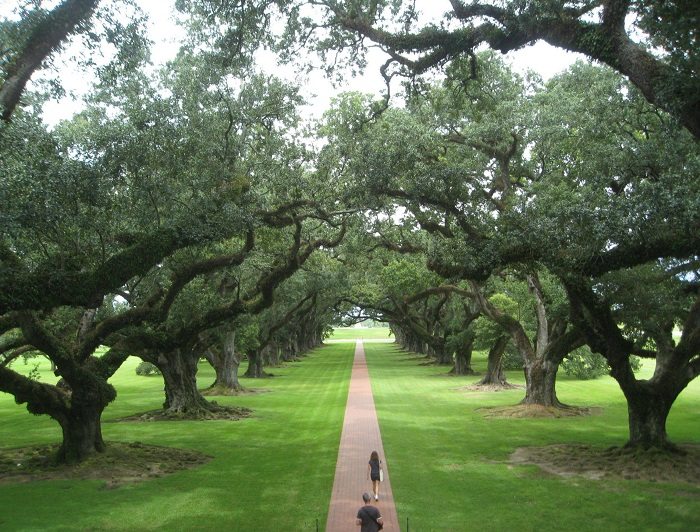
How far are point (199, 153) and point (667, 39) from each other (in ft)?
31.7

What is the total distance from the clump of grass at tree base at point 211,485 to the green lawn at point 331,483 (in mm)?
37

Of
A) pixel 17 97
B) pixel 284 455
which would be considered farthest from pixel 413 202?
pixel 17 97

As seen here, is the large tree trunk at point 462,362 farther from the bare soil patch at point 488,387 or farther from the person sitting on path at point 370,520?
the person sitting on path at point 370,520

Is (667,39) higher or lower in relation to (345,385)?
higher

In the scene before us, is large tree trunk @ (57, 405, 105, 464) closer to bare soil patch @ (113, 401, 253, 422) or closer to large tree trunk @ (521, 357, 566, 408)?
bare soil patch @ (113, 401, 253, 422)

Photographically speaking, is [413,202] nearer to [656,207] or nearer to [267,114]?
[267,114]

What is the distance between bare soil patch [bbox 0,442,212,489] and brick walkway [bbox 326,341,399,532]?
4.12 metres

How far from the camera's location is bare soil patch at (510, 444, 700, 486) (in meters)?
13.9

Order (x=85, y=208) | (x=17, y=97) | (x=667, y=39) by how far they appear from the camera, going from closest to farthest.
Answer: (x=667, y=39)
(x=17, y=97)
(x=85, y=208)

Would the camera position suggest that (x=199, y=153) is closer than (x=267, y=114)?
Yes

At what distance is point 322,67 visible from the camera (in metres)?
13.6

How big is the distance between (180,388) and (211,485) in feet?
40.2

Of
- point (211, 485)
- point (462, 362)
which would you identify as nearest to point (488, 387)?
point (462, 362)

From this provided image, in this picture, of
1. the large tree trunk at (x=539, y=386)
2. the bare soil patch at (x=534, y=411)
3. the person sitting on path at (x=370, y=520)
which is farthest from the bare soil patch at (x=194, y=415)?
the person sitting on path at (x=370, y=520)
